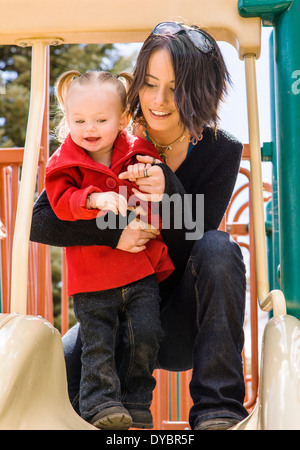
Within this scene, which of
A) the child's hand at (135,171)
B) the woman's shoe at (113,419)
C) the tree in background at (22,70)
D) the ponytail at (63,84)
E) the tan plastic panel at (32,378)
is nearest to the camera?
the tan plastic panel at (32,378)

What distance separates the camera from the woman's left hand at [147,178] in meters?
1.26

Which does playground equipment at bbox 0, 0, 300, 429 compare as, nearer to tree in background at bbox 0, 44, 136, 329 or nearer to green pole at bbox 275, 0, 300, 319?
green pole at bbox 275, 0, 300, 319

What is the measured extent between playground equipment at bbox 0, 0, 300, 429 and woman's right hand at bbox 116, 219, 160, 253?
0.65 feet

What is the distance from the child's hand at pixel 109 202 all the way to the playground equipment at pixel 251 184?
0.14 metres

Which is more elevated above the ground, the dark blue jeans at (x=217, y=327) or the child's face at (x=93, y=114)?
the child's face at (x=93, y=114)

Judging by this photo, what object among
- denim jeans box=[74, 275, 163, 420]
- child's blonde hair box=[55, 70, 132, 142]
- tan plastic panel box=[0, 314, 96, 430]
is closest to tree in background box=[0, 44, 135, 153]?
child's blonde hair box=[55, 70, 132, 142]

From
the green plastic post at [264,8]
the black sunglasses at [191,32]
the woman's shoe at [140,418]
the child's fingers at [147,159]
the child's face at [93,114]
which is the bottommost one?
the woman's shoe at [140,418]

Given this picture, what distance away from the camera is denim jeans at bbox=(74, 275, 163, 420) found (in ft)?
3.98

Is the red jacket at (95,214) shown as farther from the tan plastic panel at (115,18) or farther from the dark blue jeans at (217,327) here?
the tan plastic panel at (115,18)

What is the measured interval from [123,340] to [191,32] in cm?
67

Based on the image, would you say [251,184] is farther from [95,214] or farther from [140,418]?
[140,418]

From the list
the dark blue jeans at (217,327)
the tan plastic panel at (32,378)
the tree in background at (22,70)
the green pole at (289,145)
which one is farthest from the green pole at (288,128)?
the tree in background at (22,70)
